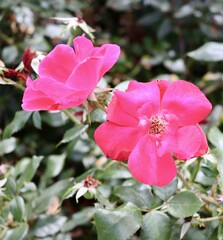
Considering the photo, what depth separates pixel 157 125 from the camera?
0.85 meters

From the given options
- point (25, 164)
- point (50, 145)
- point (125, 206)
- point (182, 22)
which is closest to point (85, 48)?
point (125, 206)

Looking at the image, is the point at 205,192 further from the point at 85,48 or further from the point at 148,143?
the point at 85,48

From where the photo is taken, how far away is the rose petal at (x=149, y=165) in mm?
806

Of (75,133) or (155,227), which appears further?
(75,133)

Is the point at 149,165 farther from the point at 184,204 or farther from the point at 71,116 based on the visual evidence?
the point at 71,116

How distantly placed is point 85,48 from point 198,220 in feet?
1.25

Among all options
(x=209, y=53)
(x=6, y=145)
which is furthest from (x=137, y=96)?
(x=209, y=53)

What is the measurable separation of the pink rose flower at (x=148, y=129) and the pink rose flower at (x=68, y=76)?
2.0 inches

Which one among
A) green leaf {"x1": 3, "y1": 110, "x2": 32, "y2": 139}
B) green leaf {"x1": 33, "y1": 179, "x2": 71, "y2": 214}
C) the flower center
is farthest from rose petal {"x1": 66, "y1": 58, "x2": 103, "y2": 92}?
green leaf {"x1": 33, "y1": 179, "x2": 71, "y2": 214}

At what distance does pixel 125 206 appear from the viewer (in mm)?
943

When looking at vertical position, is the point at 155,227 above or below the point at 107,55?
below

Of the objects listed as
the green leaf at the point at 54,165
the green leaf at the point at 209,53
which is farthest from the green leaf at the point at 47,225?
the green leaf at the point at 209,53

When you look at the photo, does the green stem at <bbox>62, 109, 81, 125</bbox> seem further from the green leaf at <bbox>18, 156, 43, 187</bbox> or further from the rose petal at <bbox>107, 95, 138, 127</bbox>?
the rose petal at <bbox>107, 95, 138, 127</bbox>

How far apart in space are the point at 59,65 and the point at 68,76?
0.08ft
